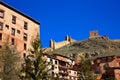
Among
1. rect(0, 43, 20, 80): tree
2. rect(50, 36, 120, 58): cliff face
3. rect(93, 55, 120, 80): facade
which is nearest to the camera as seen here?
rect(0, 43, 20, 80): tree

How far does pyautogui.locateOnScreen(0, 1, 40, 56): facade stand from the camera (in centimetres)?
6128

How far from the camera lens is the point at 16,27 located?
2557 inches

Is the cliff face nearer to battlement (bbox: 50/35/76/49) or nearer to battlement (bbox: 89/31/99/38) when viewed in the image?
battlement (bbox: 50/35/76/49)

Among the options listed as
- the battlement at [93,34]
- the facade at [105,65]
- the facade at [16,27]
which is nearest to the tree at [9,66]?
the facade at [16,27]

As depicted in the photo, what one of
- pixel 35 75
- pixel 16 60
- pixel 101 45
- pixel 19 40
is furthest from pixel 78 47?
pixel 35 75

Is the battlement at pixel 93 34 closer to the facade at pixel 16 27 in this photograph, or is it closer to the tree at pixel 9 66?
the facade at pixel 16 27

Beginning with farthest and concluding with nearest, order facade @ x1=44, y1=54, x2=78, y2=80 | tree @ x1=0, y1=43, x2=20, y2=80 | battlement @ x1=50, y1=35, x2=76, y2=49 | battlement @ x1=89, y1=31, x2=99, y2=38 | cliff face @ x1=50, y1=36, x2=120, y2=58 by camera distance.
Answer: battlement @ x1=89, y1=31, x2=99, y2=38, battlement @ x1=50, y1=35, x2=76, y2=49, cliff face @ x1=50, y1=36, x2=120, y2=58, facade @ x1=44, y1=54, x2=78, y2=80, tree @ x1=0, y1=43, x2=20, y2=80

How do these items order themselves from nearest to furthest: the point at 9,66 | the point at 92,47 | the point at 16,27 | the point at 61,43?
the point at 9,66 < the point at 16,27 < the point at 92,47 < the point at 61,43

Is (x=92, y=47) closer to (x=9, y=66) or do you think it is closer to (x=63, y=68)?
(x=63, y=68)

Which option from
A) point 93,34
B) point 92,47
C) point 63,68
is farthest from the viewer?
point 93,34

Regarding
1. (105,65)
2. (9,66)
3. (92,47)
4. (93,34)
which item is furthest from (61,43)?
(9,66)

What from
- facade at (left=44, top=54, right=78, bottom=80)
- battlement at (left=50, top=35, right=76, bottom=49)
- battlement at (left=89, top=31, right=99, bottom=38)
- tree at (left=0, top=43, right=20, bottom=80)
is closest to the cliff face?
battlement at (left=50, top=35, right=76, bottom=49)

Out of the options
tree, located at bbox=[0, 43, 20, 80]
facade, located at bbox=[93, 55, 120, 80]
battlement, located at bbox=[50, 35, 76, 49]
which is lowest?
tree, located at bbox=[0, 43, 20, 80]

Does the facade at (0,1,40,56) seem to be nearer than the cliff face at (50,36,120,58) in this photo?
Yes
